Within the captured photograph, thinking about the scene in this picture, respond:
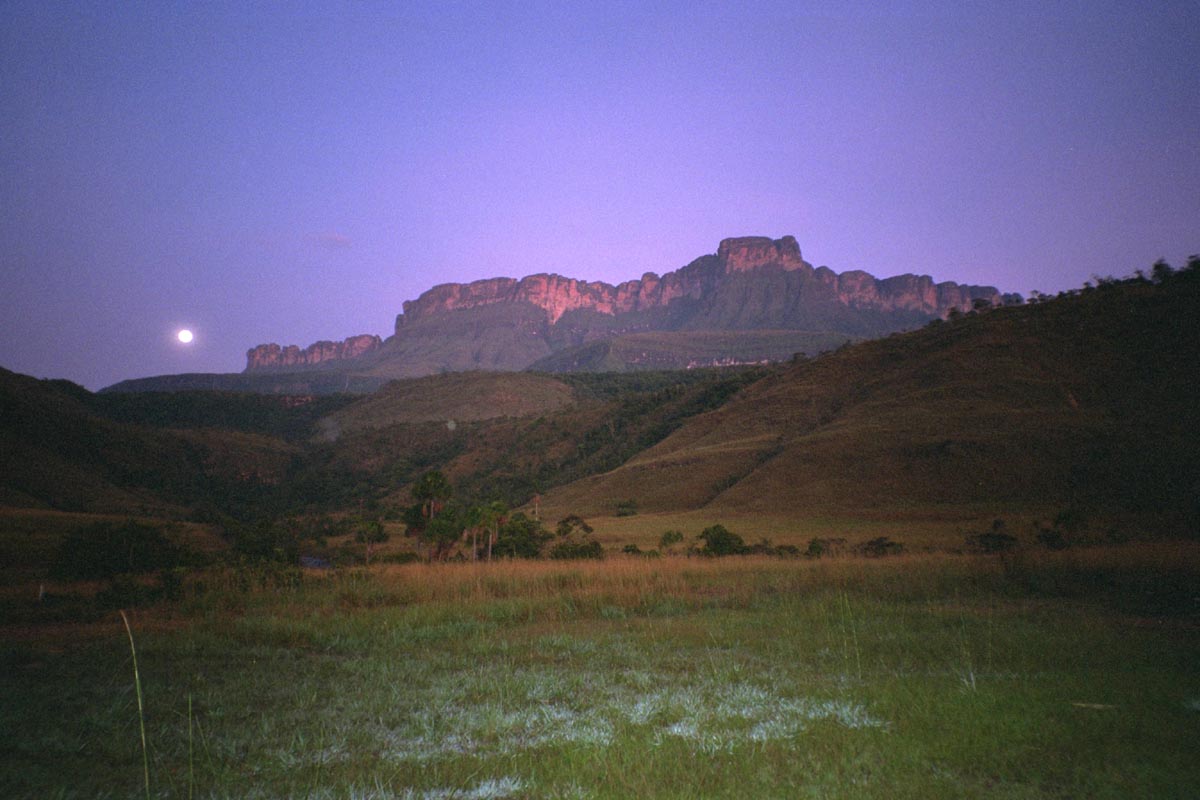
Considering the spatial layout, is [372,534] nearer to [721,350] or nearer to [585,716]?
[585,716]

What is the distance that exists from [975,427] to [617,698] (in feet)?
180

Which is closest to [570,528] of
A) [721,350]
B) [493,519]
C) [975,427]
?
[493,519]

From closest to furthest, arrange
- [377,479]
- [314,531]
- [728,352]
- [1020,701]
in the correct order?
[1020,701] → [314,531] → [377,479] → [728,352]

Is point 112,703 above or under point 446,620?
above

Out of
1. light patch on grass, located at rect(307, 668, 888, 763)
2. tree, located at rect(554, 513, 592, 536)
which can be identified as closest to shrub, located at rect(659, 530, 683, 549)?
tree, located at rect(554, 513, 592, 536)

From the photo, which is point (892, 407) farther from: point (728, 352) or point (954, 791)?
point (728, 352)

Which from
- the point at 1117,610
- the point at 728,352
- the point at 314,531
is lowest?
the point at 314,531

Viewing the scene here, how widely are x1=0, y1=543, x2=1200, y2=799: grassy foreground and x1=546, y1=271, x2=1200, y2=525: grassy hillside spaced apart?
37.7 metres

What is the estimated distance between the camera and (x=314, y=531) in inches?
1953

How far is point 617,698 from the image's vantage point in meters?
5.96

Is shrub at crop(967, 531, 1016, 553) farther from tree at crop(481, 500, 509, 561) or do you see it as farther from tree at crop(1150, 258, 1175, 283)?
tree at crop(1150, 258, 1175, 283)

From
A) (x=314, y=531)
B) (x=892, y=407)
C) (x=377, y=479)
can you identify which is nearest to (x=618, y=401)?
(x=377, y=479)

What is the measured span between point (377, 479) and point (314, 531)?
42.2 m

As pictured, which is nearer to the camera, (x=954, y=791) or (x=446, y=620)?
(x=954, y=791)
